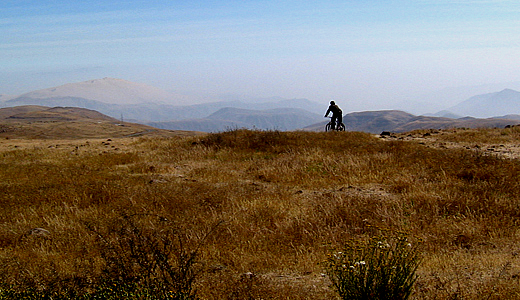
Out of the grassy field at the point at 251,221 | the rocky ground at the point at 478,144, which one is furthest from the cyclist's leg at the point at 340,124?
the grassy field at the point at 251,221

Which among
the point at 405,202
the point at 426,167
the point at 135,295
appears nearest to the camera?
the point at 135,295

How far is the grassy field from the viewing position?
468 centimetres

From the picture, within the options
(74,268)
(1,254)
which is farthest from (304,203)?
(1,254)

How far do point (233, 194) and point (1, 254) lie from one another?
4824 millimetres

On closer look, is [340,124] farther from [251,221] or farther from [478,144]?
[251,221]

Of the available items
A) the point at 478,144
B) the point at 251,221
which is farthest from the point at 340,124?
the point at 251,221

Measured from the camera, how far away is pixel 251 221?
7621 mm

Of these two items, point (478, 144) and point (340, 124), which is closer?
point (478, 144)

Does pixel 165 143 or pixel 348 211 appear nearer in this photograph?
pixel 348 211

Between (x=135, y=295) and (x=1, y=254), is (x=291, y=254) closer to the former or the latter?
(x=135, y=295)

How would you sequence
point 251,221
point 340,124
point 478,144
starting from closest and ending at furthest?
point 251,221 < point 478,144 < point 340,124

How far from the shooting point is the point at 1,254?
19.8 feet

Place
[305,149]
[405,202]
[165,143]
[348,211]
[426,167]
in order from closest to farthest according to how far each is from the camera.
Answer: [348,211] < [405,202] < [426,167] < [305,149] < [165,143]

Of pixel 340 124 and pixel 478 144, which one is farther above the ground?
pixel 340 124
